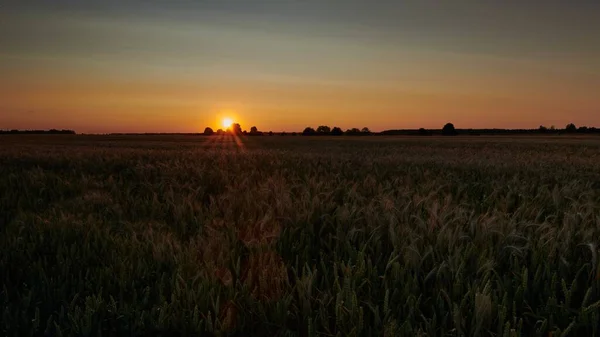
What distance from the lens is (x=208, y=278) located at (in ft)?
6.80

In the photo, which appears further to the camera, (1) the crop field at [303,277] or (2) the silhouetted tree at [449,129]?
(2) the silhouetted tree at [449,129]

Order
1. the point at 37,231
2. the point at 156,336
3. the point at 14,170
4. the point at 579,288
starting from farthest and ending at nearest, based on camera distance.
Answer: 1. the point at 14,170
2. the point at 37,231
3. the point at 579,288
4. the point at 156,336

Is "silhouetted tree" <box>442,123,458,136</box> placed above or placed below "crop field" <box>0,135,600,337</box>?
above

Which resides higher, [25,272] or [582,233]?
[582,233]

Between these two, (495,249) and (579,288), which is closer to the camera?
(579,288)

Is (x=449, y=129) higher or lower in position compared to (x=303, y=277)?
higher

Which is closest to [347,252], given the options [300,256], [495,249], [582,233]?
[300,256]

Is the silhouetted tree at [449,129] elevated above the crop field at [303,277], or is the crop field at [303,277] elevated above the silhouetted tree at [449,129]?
the silhouetted tree at [449,129]

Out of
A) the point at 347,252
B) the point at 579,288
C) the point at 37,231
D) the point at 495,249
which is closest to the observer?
the point at 579,288

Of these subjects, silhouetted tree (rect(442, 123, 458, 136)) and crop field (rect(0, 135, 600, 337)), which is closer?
crop field (rect(0, 135, 600, 337))

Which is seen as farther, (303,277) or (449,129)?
(449,129)

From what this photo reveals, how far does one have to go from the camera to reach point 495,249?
237 centimetres

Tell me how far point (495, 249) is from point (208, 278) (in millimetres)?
1635

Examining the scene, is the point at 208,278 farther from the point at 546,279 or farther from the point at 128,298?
the point at 546,279
